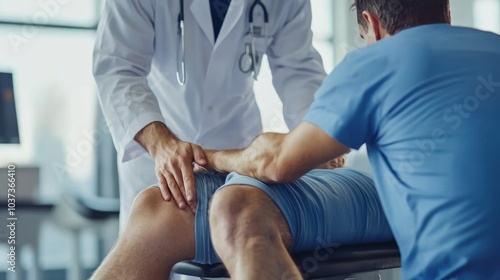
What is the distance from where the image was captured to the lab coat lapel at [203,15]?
1.90 m

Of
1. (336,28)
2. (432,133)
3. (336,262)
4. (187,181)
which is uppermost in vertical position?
(336,28)

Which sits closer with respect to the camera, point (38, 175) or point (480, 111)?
point (480, 111)

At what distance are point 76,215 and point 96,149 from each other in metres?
0.36

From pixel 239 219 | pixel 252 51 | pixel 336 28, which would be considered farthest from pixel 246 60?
pixel 336 28

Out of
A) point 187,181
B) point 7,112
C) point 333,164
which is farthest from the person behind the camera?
point 7,112

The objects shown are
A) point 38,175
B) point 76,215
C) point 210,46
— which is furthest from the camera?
point 76,215

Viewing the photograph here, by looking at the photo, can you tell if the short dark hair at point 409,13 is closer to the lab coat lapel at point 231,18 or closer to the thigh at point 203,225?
the thigh at point 203,225

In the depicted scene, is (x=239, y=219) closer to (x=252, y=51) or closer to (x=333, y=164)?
(x=333, y=164)

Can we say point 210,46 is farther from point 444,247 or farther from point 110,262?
point 444,247

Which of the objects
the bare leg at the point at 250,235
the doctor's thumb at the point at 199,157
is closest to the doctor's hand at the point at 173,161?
the doctor's thumb at the point at 199,157

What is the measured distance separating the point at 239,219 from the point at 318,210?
0.16 m

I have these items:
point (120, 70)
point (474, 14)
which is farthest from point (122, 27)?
point (474, 14)

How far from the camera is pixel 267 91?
151 inches

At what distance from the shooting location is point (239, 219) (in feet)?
3.74
